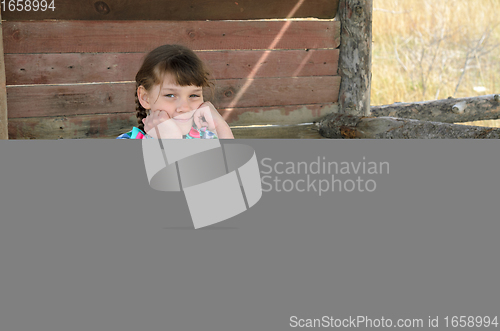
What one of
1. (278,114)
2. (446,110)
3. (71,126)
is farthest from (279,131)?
(446,110)

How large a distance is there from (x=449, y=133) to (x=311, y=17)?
65.8 inches

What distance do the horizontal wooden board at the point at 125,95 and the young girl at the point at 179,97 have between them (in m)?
2.09

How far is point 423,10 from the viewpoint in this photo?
11781 mm

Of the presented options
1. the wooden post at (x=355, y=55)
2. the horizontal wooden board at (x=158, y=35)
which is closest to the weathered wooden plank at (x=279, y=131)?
the wooden post at (x=355, y=55)

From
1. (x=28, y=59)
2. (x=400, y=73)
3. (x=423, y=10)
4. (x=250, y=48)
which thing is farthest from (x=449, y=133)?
(x=423, y=10)

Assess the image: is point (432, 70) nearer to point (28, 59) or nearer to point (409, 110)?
point (409, 110)

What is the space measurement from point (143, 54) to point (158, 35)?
19 centimetres

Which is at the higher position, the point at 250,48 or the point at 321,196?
the point at 250,48

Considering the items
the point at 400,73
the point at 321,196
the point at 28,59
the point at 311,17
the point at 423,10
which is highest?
the point at 423,10

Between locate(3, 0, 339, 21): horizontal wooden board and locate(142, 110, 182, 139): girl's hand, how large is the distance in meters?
2.21

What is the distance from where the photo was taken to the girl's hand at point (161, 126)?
6.32 feet

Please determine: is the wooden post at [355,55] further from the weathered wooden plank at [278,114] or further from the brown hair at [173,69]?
the brown hair at [173,69]

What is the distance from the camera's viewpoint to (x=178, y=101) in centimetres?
205

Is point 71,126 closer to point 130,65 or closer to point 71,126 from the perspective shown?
point 71,126
